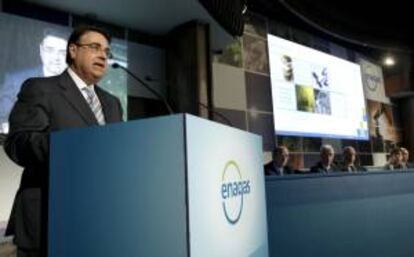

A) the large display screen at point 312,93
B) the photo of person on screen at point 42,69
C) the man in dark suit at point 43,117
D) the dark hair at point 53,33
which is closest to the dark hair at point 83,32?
the man in dark suit at point 43,117

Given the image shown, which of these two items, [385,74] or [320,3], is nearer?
[320,3]

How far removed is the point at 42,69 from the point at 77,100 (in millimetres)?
2789

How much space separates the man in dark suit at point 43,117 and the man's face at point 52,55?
2634 mm

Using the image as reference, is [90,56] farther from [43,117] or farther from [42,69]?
[42,69]

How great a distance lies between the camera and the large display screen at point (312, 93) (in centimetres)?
526

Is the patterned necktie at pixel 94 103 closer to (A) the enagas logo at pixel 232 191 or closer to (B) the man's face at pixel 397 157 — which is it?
(A) the enagas logo at pixel 232 191

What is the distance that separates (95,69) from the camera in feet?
3.54

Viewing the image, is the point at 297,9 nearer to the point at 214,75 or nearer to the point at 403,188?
the point at 214,75

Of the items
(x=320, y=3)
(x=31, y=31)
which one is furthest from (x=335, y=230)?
(x=320, y=3)

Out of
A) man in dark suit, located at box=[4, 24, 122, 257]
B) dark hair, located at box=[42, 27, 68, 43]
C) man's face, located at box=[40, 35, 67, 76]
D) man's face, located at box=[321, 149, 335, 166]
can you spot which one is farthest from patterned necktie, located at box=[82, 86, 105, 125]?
man's face, located at box=[321, 149, 335, 166]

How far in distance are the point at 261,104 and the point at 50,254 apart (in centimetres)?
453

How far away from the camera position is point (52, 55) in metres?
3.59

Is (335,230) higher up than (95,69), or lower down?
lower down

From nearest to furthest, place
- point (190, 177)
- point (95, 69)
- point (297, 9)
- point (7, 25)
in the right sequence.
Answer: point (190, 177), point (95, 69), point (7, 25), point (297, 9)
